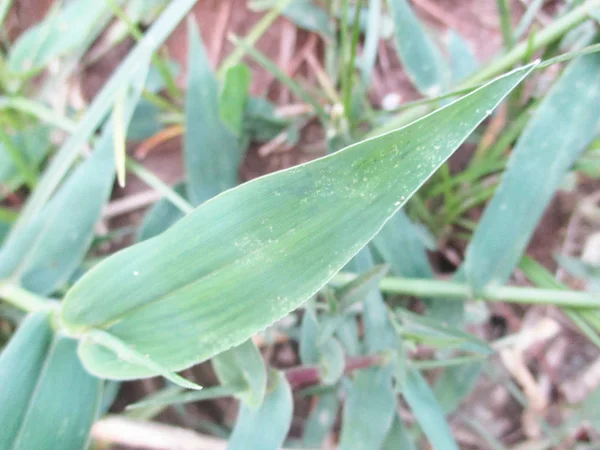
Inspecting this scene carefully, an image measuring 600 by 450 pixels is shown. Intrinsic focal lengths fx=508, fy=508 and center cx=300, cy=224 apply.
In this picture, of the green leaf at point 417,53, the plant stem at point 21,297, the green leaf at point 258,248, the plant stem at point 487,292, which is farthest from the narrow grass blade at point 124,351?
the green leaf at point 417,53

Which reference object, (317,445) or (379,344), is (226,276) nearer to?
(379,344)

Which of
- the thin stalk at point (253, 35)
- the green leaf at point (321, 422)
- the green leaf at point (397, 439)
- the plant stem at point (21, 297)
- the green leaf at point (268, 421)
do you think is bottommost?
the green leaf at point (321, 422)

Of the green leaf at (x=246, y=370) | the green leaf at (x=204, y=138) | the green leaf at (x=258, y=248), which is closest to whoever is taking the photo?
the green leaf at (x=258, y=248)

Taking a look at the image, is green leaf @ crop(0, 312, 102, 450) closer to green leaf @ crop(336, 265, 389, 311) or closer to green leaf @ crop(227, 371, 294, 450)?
green leaf @ crop(227, 371, 294, 450)

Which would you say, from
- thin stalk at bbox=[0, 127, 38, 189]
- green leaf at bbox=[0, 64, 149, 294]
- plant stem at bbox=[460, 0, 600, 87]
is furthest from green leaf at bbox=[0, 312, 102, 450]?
plant stem at bbox=[460, 0, 600, 87]

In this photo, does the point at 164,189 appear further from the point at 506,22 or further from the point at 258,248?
the point at 506,22

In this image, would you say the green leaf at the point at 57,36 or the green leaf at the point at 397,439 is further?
the green leaf at the point at 57,36

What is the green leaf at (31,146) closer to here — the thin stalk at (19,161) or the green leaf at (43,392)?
the thin stalk at (19,161)
